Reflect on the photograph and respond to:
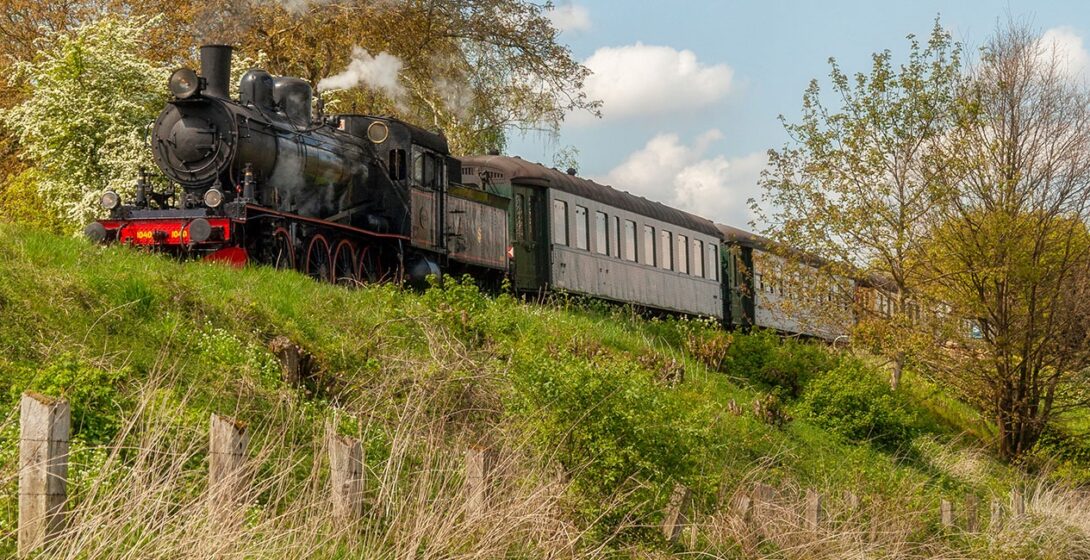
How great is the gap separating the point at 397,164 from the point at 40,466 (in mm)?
13308

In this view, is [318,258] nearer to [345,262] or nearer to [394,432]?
[345,262]

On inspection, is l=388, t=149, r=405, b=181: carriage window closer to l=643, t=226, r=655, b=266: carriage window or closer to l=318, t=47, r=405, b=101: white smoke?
l=643, t=226, r=655, b=266: carriage window

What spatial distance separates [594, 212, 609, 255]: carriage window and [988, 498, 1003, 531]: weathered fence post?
31.0 feet

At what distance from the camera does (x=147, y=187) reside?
16.0 m

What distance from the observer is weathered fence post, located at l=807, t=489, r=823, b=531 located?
10.5 m

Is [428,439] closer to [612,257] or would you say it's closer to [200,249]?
[200,249]

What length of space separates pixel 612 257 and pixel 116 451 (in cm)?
1836

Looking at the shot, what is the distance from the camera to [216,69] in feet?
54.5

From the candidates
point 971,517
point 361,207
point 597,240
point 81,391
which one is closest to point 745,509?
point 81,391

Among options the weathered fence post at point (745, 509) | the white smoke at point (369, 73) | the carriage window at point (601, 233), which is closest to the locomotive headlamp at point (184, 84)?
the weathered fence post at point (745, 509)

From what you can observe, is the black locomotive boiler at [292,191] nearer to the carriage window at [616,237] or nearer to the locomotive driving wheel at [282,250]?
the locomotive driving wheel at [282,250]

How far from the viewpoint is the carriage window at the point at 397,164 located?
60.2 ft

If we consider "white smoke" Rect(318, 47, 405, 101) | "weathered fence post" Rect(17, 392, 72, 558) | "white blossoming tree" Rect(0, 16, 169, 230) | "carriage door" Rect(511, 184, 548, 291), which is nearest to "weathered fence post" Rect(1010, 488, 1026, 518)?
"carriage door" Rect(511, 184, 548, 291)

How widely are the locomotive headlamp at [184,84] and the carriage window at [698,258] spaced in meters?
14.0
